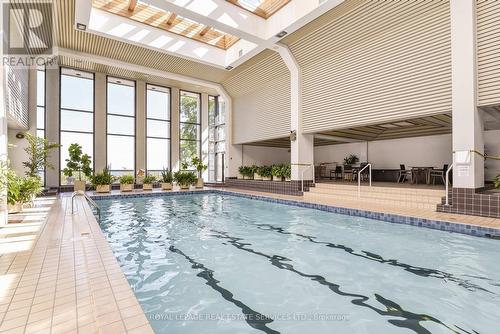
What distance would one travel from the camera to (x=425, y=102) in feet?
19.9

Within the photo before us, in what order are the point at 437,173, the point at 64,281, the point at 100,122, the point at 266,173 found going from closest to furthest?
the point at 64,281 → the point at 437,173 → the point at 266,173 → the point at 100,122

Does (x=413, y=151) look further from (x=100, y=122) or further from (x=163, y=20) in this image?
(x=100, y=122)

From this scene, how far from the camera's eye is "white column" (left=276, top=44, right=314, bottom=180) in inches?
359

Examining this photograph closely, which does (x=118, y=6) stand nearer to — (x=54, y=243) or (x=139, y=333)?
(x=54, y=243)

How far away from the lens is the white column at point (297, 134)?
9117mm

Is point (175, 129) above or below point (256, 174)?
above

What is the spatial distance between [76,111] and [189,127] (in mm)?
5021

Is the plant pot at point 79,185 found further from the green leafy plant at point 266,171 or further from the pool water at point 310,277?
the green leafy plant at point 266,171

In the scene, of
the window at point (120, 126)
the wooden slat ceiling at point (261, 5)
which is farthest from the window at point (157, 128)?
the wooden slat ceiling at point (261, 5)

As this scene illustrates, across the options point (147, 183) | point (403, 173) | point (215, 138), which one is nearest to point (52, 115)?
Result: point (147, 183)

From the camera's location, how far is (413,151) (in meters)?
10.8

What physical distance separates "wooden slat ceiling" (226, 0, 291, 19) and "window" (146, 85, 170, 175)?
23.7ft

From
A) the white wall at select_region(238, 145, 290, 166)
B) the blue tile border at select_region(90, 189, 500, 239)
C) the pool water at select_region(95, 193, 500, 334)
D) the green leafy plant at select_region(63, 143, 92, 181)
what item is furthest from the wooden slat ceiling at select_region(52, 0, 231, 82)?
the pool water at select_region(95, 193, 500, 334)

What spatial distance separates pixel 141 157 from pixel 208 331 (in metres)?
11.8
